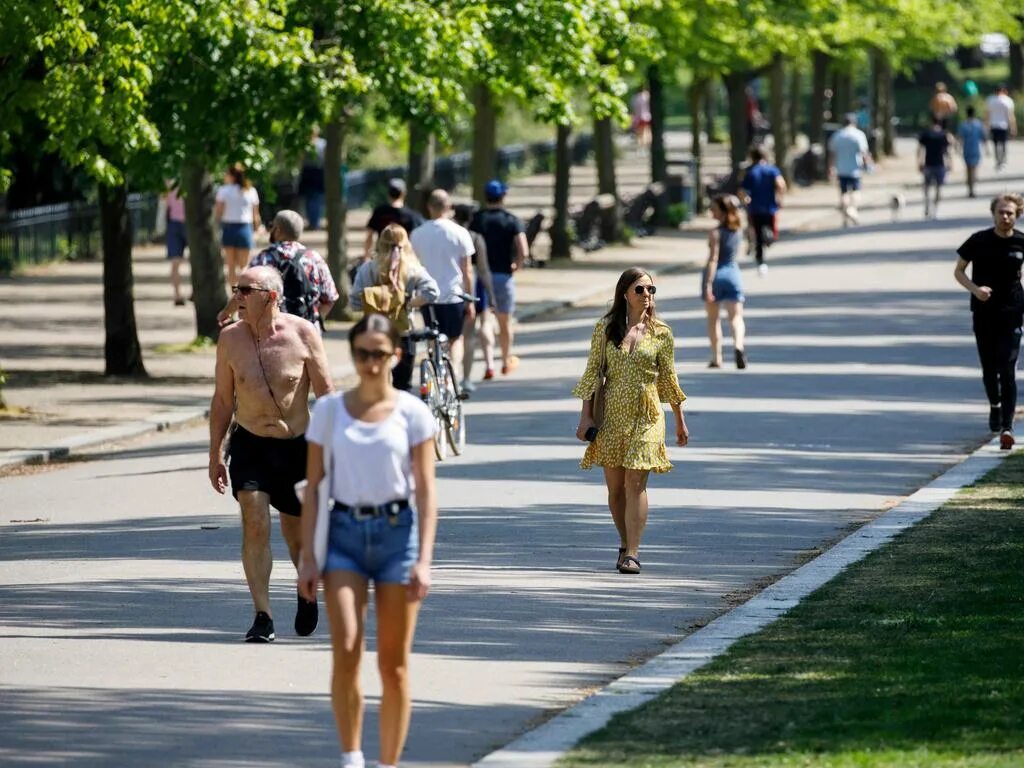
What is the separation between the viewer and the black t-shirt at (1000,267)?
52.3 feet

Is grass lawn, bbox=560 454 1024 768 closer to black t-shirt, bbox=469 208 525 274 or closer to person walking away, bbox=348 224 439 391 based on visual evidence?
person walking away, bbox=348 224 439 391

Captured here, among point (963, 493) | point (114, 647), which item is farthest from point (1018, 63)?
point (114, 647)

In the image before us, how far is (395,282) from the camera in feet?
49.8

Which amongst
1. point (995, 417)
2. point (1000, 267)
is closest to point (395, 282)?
point (1000, 267)

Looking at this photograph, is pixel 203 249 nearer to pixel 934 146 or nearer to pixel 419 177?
pixel 419 177

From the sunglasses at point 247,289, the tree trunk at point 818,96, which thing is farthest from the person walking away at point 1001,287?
the tree trunk at point 818,96

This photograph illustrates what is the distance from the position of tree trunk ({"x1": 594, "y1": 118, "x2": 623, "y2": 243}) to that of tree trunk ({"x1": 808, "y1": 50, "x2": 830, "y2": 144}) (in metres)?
17.6

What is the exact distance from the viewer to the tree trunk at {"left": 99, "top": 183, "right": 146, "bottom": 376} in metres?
22.1

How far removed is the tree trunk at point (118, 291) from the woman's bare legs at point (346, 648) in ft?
50.7

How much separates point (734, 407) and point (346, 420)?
1178 centimetres

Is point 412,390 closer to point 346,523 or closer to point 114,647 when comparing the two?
point 114,647

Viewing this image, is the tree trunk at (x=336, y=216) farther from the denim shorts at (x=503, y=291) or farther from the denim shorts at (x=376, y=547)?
the denim shorts at (x=376, y=547)

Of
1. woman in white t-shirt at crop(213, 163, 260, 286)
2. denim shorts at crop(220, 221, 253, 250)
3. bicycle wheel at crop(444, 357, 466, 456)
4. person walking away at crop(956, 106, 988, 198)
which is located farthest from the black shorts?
person walking away at crop(956, 106, 988, 198)

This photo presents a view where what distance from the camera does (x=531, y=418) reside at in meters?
18.4
